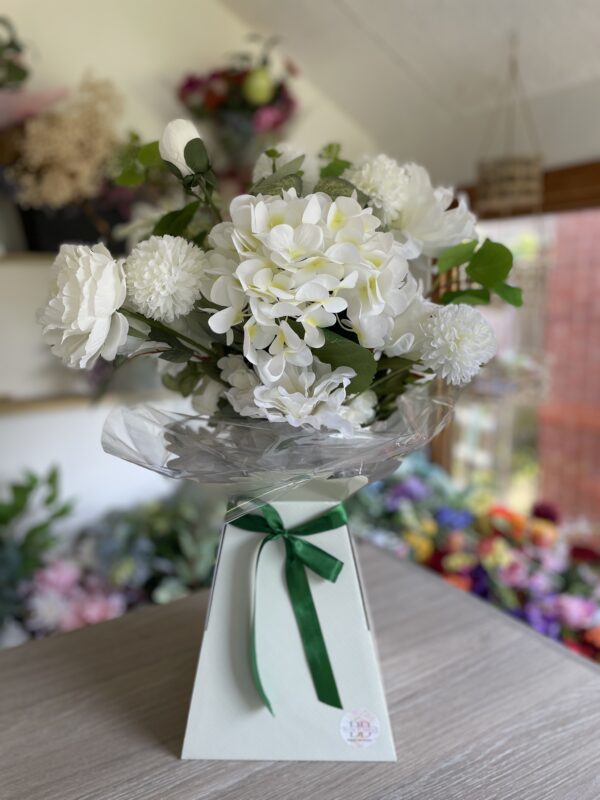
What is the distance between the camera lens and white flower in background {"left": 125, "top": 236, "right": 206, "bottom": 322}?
56 centimetres

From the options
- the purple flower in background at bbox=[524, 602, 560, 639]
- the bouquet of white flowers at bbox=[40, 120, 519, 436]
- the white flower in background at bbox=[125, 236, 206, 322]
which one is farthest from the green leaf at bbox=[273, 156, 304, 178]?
the purple flower in background at bbox=[524, 602, 560, 639]

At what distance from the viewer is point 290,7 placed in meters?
1.87

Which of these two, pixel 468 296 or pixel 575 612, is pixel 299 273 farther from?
pixel 575 612

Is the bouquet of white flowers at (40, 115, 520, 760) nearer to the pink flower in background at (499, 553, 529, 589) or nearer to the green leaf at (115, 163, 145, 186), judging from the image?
the green leaf at (115, 163, 145, 186)

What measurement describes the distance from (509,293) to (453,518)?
129 cm

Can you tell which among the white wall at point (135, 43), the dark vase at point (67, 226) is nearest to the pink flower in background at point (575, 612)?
the dark vase at point (67, 226)

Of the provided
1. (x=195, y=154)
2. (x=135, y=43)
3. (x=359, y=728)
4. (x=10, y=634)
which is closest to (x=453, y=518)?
(x=10, y=634)

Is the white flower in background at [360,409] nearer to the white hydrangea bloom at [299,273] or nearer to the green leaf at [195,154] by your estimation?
the white hydrangea bloom at [299,273]

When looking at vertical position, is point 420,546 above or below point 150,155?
below

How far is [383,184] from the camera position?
64 centimetres

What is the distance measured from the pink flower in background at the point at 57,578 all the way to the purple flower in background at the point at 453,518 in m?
1.00

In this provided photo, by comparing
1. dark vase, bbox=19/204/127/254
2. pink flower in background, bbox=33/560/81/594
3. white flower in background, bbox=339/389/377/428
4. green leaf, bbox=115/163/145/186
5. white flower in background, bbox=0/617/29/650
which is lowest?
white flower in background, bbox=0/617/29/650

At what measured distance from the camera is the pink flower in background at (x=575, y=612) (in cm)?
141

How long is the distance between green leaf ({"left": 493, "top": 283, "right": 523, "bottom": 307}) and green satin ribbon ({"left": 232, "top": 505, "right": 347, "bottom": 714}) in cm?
28
